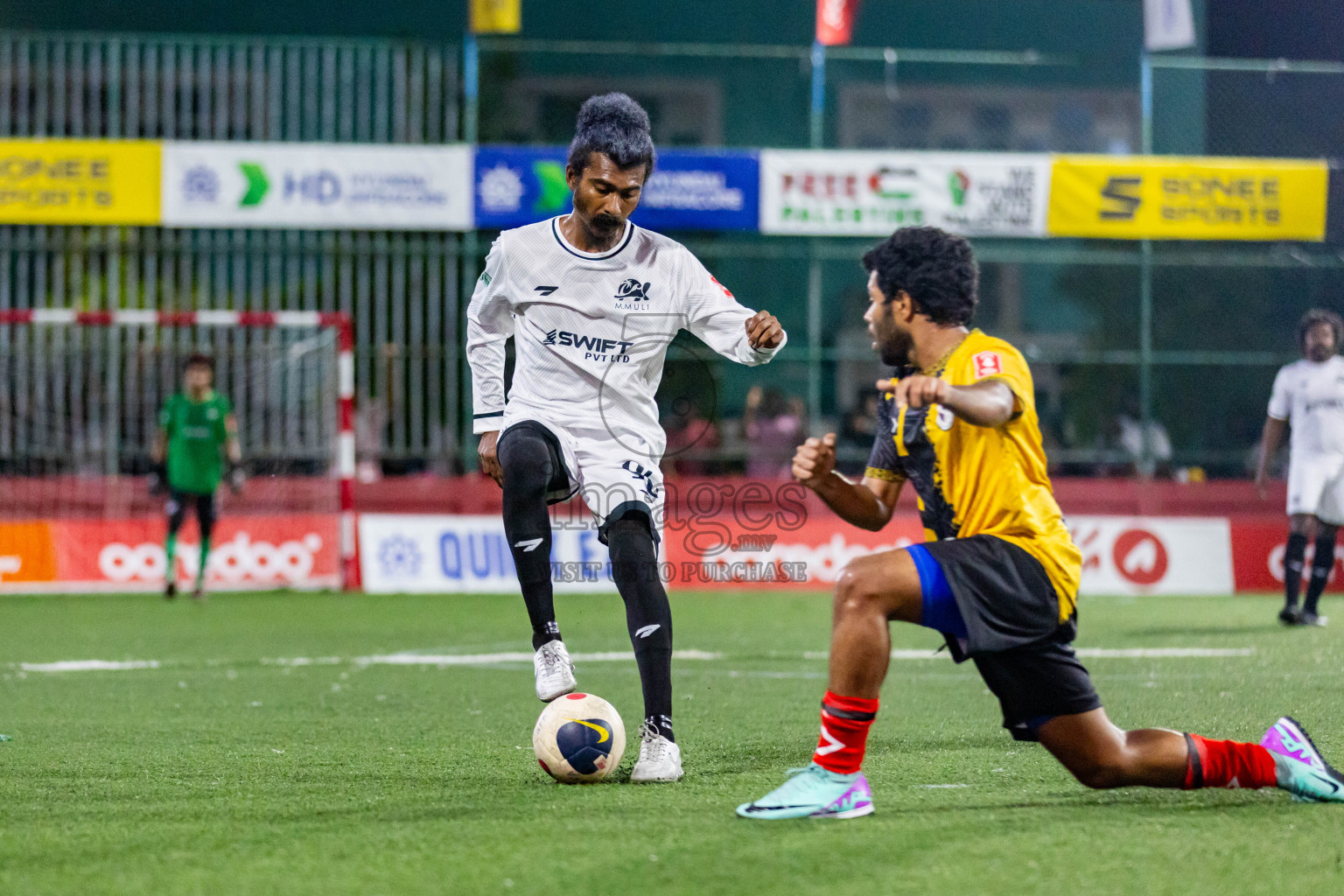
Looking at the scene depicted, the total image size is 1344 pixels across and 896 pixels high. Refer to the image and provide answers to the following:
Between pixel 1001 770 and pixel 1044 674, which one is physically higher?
pixel 1044 674

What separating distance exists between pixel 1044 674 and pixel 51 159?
14.2 m

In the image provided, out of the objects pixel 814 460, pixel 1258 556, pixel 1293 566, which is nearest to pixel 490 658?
pixel 814 460

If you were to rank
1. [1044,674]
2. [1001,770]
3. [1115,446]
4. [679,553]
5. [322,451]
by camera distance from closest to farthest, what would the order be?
[1044,674] → [1001,770] → [679,553] → [322,451] → [1115,446]

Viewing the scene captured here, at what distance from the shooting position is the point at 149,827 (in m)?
4.08

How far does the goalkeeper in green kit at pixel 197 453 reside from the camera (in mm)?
13773

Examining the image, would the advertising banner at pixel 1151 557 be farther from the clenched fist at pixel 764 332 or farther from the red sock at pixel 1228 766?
the red sock at pixel 1228 766

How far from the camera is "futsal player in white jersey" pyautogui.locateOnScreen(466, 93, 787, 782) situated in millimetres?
5059

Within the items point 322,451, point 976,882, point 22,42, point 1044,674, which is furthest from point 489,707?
point 22,42

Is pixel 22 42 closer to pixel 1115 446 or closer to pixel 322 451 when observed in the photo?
pixel 322 451

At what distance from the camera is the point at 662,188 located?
52.4ft

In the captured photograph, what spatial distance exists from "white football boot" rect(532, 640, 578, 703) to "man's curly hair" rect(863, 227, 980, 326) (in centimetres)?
170

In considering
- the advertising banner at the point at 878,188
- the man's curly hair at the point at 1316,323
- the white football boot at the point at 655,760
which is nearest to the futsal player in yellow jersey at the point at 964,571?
the white football boot at the point at 655,760

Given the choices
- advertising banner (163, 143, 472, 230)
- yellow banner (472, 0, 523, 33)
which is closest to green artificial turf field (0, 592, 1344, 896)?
advertising banner (163, 143, 472, 230)

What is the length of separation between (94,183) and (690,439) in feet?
21.9
